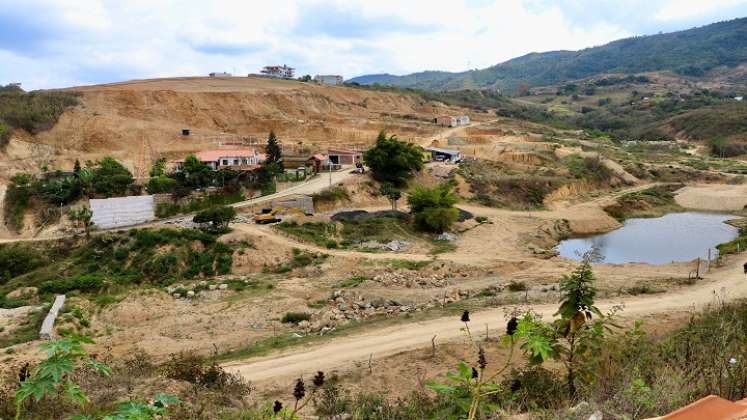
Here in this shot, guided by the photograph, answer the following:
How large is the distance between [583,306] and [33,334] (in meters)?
19.1

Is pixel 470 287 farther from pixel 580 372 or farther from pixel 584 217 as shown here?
pixel 584 217

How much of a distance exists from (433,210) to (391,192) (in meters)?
5.28

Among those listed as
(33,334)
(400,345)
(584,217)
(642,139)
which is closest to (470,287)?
(400,345)

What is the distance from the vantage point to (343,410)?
9508 millimetres

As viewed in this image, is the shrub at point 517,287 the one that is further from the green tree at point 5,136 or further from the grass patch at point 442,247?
the green tree at point 5,136

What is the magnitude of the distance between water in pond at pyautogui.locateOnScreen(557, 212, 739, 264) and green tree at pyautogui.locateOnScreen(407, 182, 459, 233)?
770 cm

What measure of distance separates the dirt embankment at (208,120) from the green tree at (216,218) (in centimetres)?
1889

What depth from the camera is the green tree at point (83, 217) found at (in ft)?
91.9

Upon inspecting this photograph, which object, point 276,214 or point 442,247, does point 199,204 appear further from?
point 442,247

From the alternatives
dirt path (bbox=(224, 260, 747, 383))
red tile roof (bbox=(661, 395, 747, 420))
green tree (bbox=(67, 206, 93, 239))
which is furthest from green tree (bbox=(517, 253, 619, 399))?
green tree (bbox=(67, 206, 93, 239))

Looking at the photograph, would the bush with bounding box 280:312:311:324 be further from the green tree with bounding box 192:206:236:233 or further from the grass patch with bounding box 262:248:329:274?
the green tree with bounding box 192:206:236:233

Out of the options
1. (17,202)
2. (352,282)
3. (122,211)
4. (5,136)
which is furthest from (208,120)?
(352,282)

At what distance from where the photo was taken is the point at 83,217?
1107 inches

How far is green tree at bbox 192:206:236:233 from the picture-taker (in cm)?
2845
